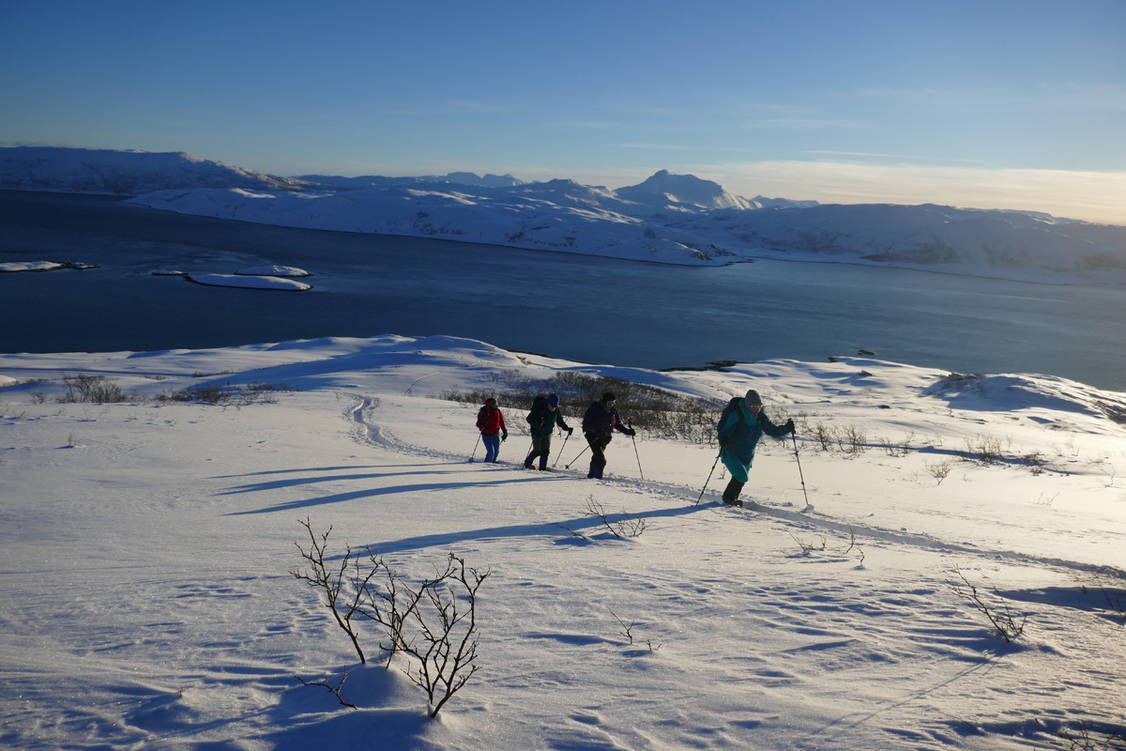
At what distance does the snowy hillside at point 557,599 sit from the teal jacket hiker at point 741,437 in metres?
0.61

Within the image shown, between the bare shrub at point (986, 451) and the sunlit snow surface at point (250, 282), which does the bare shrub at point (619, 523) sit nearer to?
the bare shrub at point (986, 451)

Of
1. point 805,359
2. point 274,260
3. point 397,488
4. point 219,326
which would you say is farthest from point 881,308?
point 397,488

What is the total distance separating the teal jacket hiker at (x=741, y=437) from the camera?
28.1 ft

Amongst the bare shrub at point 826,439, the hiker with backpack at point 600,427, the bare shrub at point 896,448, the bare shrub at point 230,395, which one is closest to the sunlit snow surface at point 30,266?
the bare shrub at point 230,395

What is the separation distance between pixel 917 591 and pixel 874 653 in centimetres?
130

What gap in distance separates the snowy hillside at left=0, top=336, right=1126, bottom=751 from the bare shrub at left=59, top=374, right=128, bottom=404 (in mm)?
7557

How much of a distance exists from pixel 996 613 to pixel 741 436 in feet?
14.0

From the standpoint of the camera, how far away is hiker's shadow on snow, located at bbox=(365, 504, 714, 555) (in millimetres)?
5809

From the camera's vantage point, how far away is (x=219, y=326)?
4694 centimetres

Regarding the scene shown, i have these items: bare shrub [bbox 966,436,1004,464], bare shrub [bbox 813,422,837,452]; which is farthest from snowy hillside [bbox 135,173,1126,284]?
bare shrub [bbox 966,436,1004,464]

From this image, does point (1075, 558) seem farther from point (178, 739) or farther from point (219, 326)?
point (219, 326)

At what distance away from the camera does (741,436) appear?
28.1ft

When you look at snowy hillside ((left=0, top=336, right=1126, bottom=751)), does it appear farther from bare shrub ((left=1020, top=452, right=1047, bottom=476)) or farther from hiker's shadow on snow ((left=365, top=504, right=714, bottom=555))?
bare shrub ((left=1020, top=452, right=1047, bottom=476))

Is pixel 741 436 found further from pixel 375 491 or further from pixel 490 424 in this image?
pixel 375 491
